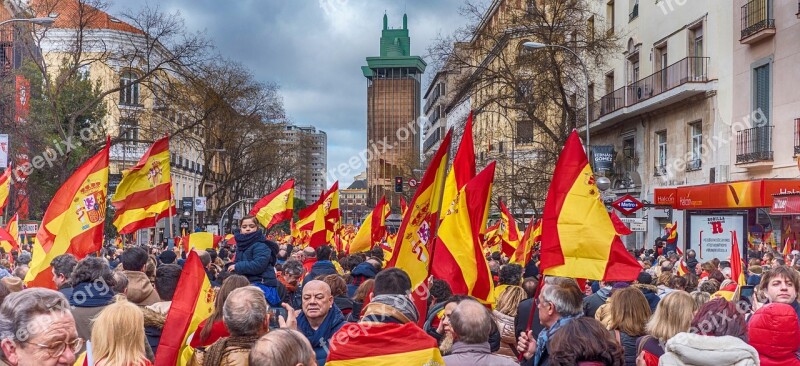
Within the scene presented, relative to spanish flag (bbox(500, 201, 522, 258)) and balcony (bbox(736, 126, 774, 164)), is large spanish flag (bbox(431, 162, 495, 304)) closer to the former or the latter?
spanish flag (bbox(500, 201, 522, 258))

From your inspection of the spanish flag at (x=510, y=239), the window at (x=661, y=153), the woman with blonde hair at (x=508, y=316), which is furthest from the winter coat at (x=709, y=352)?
the window at (x=661, y=153)

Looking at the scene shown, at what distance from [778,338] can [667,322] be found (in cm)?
65

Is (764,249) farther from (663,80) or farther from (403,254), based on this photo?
(403,254)

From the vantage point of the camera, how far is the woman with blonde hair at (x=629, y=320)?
6297mm

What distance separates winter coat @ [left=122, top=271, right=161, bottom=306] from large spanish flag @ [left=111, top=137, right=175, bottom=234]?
17.4 feet

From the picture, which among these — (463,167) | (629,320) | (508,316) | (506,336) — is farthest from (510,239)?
(629,320)

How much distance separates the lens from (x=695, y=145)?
98.9 feet

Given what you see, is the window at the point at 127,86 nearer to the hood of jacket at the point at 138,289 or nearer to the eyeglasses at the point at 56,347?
the hood of jacket at the point at 138,289

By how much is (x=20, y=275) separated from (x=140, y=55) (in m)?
22.5

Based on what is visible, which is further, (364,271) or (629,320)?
(364,271)

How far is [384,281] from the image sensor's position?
6.87 m

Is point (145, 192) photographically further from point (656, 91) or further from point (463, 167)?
point (656, 91)

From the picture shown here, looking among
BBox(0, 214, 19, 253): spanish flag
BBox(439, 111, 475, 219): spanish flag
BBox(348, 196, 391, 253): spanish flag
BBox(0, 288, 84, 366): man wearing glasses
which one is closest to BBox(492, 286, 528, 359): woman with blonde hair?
BBox(439, 111, 475, 219): spanish flag

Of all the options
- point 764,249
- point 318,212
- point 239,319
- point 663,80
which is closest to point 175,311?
point 239,319
